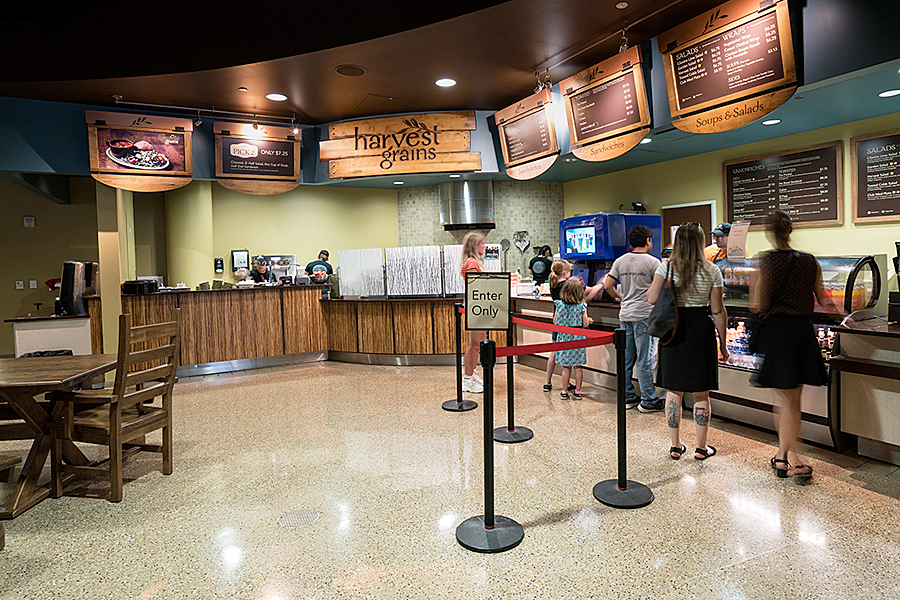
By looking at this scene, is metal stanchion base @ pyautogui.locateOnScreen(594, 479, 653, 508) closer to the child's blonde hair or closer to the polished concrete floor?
the polished concrete floor

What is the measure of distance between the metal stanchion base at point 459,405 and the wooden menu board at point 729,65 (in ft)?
9.43

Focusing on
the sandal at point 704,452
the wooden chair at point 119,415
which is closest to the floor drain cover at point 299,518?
the wooden chair at point 119,415

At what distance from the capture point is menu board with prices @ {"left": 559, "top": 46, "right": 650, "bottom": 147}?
14.5 ft

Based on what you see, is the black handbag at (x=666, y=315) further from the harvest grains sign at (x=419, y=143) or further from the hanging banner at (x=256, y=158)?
the hanging banner at (x=256, y=158)

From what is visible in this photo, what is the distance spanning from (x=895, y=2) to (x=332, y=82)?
452 cm

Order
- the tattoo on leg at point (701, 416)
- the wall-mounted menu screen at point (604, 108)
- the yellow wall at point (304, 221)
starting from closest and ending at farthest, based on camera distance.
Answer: the tattoo on leg at point (701, 416) → the wall-mounted menu screen at point (604, 108) → the yellow wall at point (304, 221)

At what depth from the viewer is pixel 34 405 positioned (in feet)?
9.78

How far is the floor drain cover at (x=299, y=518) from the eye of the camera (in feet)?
8.68

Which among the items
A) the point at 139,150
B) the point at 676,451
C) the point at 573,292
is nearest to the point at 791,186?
the point at 573,292

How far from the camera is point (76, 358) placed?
3.50 m

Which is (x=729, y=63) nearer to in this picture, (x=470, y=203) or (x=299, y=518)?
(x=299, y=518)

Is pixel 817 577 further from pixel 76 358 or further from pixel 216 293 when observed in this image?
pixel 216 293

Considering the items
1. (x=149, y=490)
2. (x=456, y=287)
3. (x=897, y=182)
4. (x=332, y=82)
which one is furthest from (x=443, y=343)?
(x=897, y=182)

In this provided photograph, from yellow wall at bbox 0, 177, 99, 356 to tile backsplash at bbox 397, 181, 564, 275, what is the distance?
5171 mm
